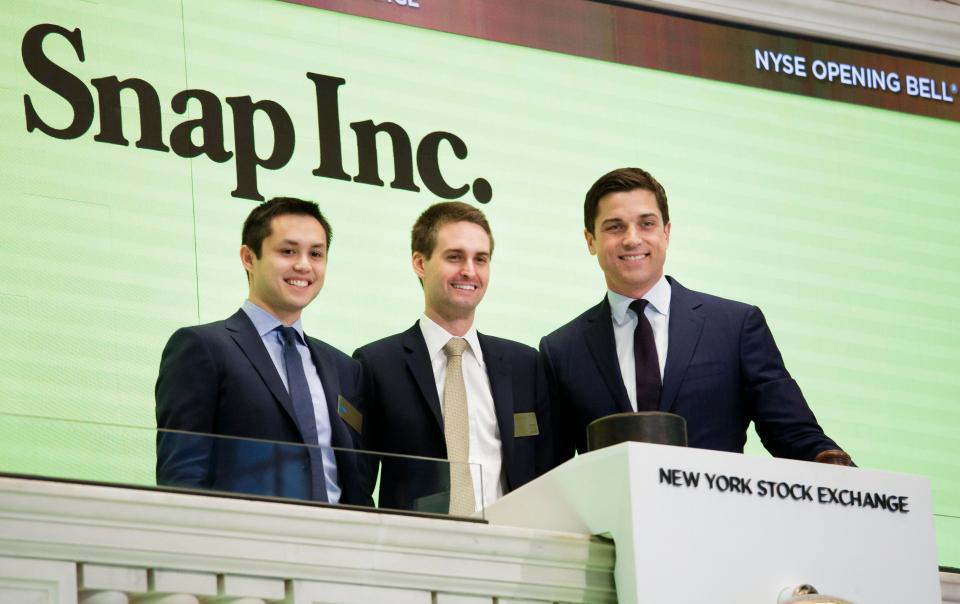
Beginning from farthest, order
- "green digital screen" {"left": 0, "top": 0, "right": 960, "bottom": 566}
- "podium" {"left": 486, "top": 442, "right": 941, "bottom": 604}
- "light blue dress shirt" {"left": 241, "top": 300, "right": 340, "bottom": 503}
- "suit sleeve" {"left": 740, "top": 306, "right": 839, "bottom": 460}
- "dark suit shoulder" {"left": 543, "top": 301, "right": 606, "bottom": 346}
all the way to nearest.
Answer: "green digital screen" {"left": 0, "top": 0, "right": 960, "bottom": 566}
"dark suit shoulder" {"left": 543, "top": 301, "right": 606, "bottom": 346}
"suit sleeve" {"left": 740, "top": 306, "right": 839, "bottom": 460}
"light blue dress shirt" {"left": 241, "top": 300, "right": 340, "bottom": 503}
"podium" {"left": 486, "top": 442, "right": 941, "bottom": 604}

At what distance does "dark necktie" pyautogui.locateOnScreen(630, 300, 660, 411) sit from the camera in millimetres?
4551

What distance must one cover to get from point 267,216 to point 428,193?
4.75ft

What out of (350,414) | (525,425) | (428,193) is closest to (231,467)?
(350,414)

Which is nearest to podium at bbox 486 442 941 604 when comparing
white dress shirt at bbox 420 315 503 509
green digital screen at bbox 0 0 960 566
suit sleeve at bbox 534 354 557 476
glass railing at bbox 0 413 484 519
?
glass railing at bbox 0 413 484 519

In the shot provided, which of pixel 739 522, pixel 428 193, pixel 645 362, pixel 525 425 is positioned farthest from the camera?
pixel 428 193

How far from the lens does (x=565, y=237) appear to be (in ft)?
20.5

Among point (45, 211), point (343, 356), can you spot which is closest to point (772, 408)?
point (343, 356)

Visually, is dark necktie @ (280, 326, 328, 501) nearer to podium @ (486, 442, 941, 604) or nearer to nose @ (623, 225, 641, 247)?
podium @ (486, 442, 941, 604)

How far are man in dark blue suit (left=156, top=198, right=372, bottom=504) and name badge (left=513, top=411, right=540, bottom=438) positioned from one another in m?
0.39

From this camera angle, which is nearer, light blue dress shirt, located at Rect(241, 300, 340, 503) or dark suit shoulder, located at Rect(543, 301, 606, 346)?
light blue dress shirt, located at Rect(241, 300, 340, 503)

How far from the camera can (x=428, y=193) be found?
19.8 feet

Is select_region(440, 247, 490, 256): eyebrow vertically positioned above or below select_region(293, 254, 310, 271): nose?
above

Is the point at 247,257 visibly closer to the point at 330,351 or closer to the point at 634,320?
the point at 330,351

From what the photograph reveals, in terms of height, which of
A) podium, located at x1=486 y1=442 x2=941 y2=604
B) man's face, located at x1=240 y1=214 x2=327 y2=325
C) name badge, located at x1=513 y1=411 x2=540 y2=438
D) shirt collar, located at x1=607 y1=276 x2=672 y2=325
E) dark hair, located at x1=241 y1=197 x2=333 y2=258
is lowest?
podium, located at x1=486 y1=442 x2=941 y2=604
